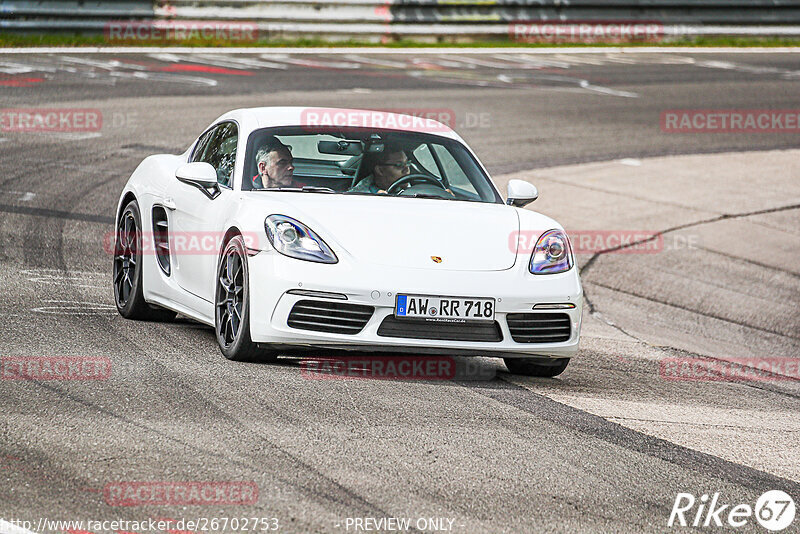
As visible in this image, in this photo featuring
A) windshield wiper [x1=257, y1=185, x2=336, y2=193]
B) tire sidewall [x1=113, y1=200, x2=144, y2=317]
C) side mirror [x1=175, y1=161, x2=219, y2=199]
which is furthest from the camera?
tire sidewall [x1=113, y1=200, x2=144, y2=317]

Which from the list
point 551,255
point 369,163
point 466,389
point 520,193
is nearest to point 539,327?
point 551,255

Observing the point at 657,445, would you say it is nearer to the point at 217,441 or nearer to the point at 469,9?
the point at 217,441

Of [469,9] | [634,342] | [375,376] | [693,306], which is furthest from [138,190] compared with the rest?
[469,9]

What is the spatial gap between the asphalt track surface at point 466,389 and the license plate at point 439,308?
0.37m

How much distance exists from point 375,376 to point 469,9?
81.8 ft

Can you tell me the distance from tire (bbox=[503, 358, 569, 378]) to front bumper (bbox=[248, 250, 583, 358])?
59 cm

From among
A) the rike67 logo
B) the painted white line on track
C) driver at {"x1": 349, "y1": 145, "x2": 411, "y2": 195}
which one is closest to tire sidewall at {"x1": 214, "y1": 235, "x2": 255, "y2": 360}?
driver at {"x1": 349, "y1": 145, "x2": 411, "y2": 195}

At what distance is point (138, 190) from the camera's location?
8586 millimetres

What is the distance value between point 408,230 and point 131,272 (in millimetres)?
2348

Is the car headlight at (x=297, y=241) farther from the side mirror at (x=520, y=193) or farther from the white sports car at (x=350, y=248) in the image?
the side mirror at (x=520, y=193)

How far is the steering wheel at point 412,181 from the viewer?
7.72 meters

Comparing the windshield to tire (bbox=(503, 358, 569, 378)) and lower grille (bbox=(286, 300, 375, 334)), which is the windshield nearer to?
tire (bbox=(503, 358, 569, 378))

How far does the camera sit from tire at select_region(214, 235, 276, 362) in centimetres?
671

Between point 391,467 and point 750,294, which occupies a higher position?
point 391,467
